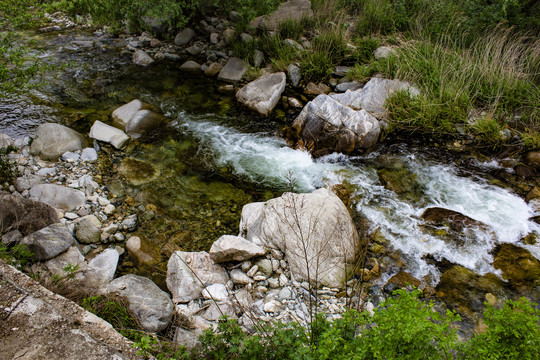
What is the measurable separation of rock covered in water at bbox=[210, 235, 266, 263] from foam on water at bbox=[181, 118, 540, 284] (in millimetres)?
940

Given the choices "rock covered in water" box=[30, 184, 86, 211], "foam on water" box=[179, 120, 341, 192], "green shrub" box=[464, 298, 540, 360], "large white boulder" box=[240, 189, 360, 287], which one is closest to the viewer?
"green shrub" box=[464, 298, 540, 360]

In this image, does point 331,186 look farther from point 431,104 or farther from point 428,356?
point 428,356

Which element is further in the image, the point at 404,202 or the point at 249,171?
the point at 249,171

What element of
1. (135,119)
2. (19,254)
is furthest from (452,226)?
(135,119)

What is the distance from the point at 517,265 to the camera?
363 cm

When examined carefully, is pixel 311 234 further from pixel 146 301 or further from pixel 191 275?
pixel 146 301

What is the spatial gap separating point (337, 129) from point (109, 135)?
400 cm

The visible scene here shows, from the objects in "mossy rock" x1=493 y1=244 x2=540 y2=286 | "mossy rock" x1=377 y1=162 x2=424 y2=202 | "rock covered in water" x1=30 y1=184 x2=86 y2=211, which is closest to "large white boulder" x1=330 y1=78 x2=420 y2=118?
"mossy rock" x1=377 y1=162 x2=424 y2=202

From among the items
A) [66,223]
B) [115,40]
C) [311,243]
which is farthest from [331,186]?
[115,40]

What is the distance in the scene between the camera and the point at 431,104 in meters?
A: 5.49

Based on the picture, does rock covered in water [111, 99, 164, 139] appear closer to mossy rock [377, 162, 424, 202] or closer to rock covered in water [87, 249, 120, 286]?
rock covered in water [87, 249, 120, 286]

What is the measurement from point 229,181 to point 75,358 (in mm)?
3262

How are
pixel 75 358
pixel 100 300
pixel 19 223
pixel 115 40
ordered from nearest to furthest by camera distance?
pixel 75 358 → pixel 100 300 → pixel 19 223 → pixel 115 40

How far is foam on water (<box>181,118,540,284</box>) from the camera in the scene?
151 inches
